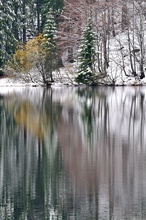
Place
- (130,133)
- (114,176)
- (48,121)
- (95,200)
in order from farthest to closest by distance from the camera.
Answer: (48,121), (130,133), (114,176), (95,200)

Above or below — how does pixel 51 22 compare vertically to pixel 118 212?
above

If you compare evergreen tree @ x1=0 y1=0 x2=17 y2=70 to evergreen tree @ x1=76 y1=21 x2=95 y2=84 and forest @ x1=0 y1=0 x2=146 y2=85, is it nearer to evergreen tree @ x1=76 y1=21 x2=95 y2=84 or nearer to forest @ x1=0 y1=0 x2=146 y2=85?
forest @ x1=0 y1=0 x2=146 y2=85

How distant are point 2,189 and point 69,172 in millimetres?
1958

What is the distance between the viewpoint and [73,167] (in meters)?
12.4

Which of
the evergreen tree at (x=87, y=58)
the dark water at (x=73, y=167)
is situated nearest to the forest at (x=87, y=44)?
the evergreen tree at (x=87, y=58)

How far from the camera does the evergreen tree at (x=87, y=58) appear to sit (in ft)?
173

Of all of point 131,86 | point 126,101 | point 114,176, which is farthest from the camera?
point 131,86

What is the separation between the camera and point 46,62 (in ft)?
186

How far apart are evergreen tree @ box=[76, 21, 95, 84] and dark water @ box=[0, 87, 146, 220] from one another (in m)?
29.4

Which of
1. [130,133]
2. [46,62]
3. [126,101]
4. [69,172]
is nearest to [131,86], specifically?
[46,62]

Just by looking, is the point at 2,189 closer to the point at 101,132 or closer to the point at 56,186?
the point at 56,186

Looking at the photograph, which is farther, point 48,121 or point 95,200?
point 48,121

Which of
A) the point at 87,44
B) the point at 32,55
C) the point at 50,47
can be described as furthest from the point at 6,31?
the point at 87,44

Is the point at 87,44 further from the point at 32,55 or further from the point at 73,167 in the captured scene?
the point at 73,167
